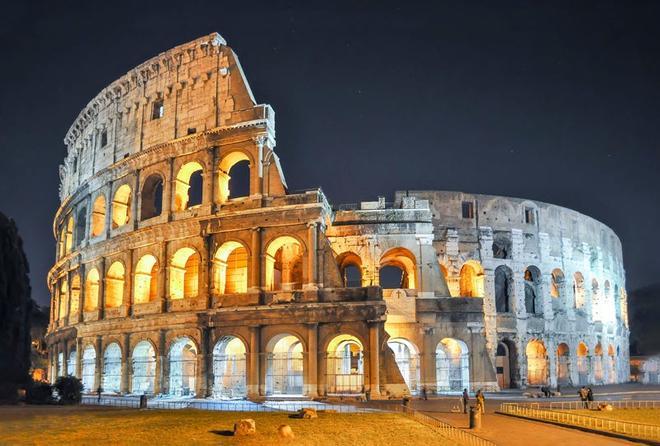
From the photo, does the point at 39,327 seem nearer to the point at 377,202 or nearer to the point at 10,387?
the point at 10,387

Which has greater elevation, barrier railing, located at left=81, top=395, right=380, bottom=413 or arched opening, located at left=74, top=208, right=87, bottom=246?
arched opening, located at left=74, top=208, right=87, bottom=246

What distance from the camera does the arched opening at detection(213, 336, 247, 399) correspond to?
28.9m

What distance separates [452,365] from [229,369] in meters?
11.1

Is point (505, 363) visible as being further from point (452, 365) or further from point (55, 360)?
point (55, 360)

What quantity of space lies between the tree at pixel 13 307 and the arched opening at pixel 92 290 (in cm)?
311

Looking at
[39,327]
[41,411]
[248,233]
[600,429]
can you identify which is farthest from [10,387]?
[39,327]

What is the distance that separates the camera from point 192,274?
32562 millimetres

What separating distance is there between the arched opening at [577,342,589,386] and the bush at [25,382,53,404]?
101 feet

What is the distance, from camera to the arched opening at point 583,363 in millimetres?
41312

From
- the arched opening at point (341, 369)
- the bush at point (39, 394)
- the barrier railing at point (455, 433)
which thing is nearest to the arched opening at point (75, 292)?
the bush at point (39, 394)

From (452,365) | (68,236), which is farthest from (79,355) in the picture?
(452,365)

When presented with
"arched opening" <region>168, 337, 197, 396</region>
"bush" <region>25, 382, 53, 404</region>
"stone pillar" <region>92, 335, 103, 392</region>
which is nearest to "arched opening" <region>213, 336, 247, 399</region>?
"arched opening" <region>168, 337, 197, 396</region>

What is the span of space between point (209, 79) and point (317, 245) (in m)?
10.5

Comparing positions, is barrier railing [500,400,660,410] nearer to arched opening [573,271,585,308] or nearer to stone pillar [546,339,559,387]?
stone pillar [546,339,559,387]
